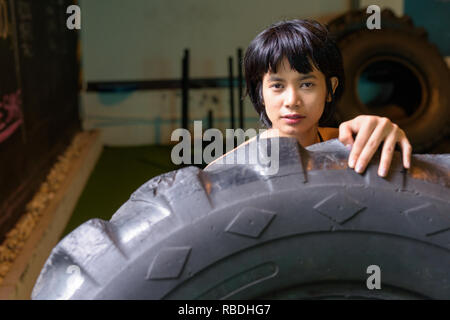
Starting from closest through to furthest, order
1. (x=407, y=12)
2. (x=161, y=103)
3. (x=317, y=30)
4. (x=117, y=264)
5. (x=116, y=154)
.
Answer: (x=117, y=264)
(x=317, y=30)
(x=407, y=12)
(x=116, y=154)
(x=161, y=103)

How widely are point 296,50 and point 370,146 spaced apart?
40 cm

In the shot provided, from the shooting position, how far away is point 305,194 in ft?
1.99

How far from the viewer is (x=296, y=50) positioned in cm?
102

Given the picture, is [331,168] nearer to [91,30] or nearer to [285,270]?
[285,270]

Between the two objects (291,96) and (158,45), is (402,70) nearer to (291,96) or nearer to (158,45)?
(158,45)

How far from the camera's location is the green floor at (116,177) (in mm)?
3377

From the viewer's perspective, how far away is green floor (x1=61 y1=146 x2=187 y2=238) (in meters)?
3.38

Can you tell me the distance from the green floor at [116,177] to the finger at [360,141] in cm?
255

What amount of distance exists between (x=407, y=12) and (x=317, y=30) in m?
3.99

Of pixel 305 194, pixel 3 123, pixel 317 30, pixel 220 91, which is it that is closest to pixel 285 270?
pixel 305 194

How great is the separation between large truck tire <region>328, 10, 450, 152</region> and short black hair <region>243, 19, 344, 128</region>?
8.30ft

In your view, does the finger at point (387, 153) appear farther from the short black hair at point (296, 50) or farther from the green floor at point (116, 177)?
the green floor at point (116, 177)

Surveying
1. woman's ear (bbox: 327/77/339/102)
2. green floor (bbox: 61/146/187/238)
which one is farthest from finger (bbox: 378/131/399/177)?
green floor (bbox: 61/146/187/238)

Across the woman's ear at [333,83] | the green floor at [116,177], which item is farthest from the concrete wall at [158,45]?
the woman's ear at [333,83]
